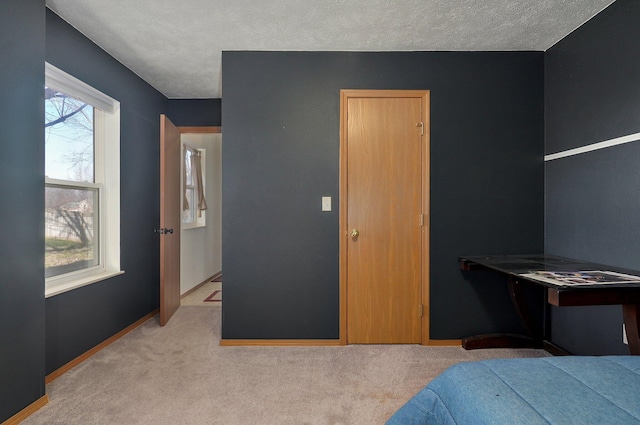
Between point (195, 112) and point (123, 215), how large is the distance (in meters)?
1.60

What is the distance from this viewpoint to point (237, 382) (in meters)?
2.13

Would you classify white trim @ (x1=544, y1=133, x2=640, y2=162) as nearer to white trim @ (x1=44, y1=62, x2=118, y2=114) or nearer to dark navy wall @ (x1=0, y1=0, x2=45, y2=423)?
dark navy wall @ (x1=0, y1=0, x2=45, y2=423)

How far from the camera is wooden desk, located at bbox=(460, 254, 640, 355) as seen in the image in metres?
1.65

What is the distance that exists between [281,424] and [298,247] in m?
1.31

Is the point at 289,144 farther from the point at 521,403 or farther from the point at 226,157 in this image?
the point at 521,403

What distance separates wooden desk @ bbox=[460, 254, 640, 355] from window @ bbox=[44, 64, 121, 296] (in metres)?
3.05

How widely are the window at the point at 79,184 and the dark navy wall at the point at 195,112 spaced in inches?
41.6

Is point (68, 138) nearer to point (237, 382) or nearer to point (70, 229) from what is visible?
point (70, 229)

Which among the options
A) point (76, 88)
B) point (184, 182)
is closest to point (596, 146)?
point (76, 88)

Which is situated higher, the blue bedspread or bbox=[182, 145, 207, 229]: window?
bbox=[182, 145, 207, 229]: window

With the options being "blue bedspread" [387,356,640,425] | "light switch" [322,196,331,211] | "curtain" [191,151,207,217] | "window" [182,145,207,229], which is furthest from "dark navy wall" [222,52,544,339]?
"curtain" [191,151,207,217]

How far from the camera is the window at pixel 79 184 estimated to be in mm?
2338

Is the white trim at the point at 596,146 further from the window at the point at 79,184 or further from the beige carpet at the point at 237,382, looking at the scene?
the window at the point at 79,184

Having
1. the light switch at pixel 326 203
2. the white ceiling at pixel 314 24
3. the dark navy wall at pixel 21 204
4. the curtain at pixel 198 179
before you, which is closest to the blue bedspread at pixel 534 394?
the light switch at pixel 326 203
